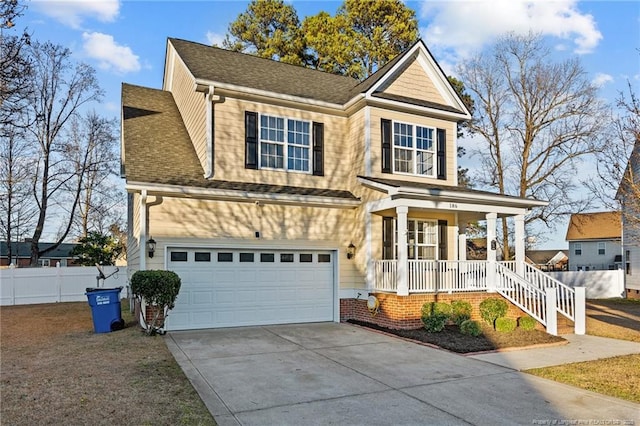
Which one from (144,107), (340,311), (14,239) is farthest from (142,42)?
(14,239)

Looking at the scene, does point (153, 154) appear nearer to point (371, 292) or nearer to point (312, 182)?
point (312, 182)

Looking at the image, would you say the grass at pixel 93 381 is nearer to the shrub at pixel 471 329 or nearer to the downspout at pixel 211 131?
the downspout at pixel 211 131

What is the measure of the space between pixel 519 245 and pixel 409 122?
4.85 meters

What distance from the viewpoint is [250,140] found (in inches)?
514

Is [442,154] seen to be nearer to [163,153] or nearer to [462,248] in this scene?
[462,248]

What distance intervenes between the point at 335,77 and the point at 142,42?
6723 mm

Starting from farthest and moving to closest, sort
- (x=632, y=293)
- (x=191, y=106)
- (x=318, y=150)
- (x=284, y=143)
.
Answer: (x=632, y=293)
(x=191, y=106)
(x=318, y=150)
(x=284, y=143)

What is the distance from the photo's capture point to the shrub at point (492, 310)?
1189 cm

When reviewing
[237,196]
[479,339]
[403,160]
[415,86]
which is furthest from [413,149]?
[479,339]

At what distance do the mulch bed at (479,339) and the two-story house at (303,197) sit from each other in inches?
33.0

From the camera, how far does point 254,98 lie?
1317 centimetres

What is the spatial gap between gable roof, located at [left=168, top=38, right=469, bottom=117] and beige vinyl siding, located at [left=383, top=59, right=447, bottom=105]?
31 centimetres

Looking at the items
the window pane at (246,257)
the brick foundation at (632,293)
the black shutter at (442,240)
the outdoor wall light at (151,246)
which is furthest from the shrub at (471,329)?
the brick foundation at (632,293)

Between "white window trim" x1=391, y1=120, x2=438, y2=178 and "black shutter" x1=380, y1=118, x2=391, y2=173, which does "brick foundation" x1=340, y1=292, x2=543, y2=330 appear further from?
"white window trim" x1=391, y1=120, x2=438, y2=178
